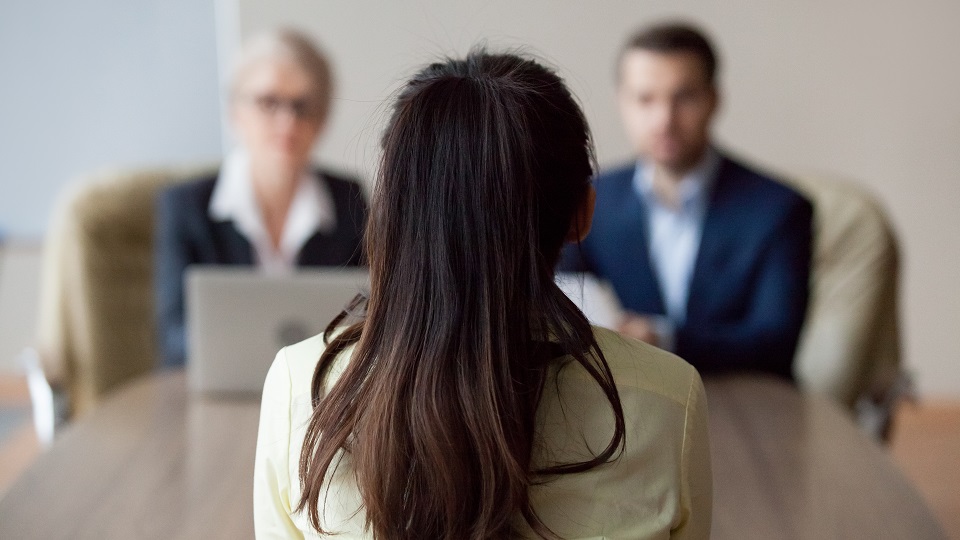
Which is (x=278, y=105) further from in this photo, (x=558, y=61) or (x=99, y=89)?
(x=99, y=89)

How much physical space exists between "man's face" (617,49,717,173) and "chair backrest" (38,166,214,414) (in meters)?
1.33

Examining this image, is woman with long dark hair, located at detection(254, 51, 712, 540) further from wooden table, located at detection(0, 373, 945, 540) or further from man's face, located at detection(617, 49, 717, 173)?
man's face, located at detection(617, 49, 717, 173)

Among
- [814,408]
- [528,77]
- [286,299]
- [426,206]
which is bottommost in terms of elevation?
[814,408]

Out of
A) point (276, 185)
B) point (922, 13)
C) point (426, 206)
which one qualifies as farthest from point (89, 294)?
point (922, 13)

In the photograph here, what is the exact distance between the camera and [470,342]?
897mm

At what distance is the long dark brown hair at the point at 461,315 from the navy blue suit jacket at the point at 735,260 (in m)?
1.36

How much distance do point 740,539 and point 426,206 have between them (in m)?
0.72

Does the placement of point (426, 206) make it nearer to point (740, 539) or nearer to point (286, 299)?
point (740, 539)

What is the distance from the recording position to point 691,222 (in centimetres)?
248

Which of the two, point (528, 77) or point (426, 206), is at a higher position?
point (528, 77)

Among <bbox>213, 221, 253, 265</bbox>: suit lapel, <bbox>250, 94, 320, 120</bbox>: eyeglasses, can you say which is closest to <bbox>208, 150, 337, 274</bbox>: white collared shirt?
<bbox>213, 221, 253, 265</bbox>: suit lapel

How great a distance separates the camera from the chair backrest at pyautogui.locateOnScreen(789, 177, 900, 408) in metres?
2.57

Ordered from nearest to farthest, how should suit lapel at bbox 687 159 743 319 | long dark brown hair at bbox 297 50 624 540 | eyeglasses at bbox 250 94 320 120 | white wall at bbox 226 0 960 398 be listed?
1. long dark brown hair at bbox 297 50 624 540
2. suit lapel at bbox 687 159 743 319
3. eyeglasses at bbox 250 94 320 120
4. white wall at bbox 226 0 960 398

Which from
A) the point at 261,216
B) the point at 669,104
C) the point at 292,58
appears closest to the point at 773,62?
the point at 669,104
